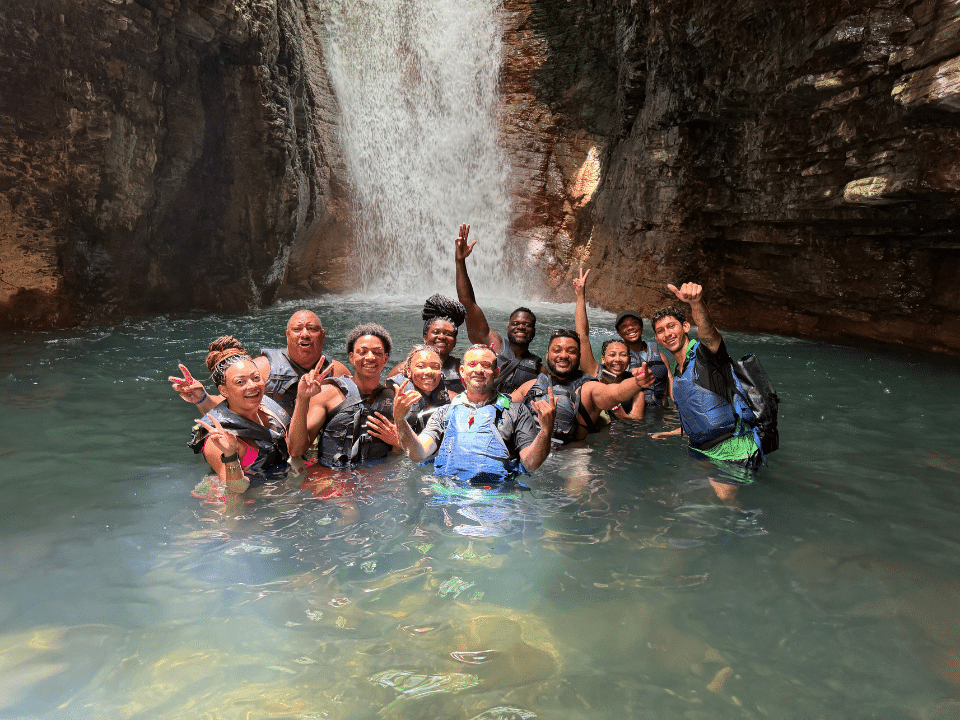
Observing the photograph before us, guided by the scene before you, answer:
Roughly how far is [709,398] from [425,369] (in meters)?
1.98

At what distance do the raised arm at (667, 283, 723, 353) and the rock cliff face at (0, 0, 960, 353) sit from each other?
448 centimetres

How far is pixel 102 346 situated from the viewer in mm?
9156

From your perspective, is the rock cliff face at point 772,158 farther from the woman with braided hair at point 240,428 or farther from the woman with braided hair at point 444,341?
the woman with braided hair at point 240,428

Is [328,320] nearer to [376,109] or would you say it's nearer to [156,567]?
[376,109]

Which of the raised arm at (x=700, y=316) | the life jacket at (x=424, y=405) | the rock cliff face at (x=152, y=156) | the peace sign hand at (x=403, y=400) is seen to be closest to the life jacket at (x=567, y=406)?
the life jacket at (x=424, y=405)

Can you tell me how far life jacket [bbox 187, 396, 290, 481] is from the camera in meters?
4.23

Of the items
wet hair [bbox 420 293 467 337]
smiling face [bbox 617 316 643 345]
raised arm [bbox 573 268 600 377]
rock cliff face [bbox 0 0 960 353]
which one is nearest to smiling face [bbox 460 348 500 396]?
wet hair [bbox 420 293 467 337]

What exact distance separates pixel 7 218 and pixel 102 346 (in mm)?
2568

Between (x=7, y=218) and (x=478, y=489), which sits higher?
(x=7, y=218)

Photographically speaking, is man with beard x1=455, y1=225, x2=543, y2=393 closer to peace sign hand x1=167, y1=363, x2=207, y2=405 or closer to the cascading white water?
peace sign hand x1=167, y1=363, x2=207, y2=405

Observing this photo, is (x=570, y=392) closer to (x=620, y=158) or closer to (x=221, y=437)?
(x=221, y=437)

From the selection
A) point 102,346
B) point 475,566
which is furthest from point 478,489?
point 102,346

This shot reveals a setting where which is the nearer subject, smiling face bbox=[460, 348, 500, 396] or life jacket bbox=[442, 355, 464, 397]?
smiling face bbox=[460, 348, 500, 396]

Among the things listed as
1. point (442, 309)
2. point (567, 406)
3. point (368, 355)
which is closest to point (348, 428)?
point (368, 355)
